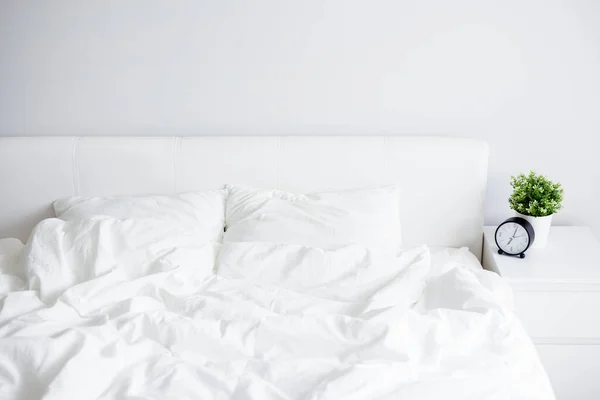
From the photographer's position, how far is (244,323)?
5.48 ft

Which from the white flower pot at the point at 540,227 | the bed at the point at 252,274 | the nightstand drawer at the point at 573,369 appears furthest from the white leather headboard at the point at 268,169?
the nightstand drawer at the point at 573,369

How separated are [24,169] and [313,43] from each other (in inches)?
53.0

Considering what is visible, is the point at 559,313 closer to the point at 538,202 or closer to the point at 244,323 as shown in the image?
the point at 538,202

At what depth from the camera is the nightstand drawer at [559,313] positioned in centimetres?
213

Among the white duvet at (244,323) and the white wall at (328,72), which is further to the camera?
the white wall at (328,72)

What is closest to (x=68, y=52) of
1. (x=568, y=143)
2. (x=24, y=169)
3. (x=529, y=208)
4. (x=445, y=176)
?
(x=24, y=169)

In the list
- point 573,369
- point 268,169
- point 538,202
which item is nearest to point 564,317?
point 573,369

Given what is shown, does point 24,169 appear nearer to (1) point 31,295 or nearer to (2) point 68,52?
(2) point 68,52

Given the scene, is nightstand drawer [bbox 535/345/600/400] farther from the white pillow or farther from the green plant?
the white pillow

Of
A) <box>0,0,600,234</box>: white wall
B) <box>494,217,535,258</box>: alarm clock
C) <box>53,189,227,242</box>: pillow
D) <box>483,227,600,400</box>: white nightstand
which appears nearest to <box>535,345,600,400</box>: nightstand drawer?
<box>483,227,600,400</box>: white nightstand

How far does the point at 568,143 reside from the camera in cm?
253

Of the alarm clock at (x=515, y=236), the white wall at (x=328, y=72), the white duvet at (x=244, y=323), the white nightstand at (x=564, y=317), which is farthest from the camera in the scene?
the white wall at (x=328, y=72)

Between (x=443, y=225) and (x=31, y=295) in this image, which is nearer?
(x=31, y=295)

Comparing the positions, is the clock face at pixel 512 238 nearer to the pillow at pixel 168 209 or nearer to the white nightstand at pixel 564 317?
the white nightstand at pixel 564 317
